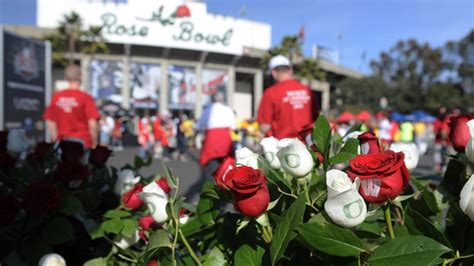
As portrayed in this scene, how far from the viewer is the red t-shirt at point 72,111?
4.64 meters

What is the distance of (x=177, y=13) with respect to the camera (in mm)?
38469

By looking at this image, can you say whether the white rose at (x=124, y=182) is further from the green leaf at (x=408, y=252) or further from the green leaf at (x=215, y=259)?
the green leaf at (x=408, y=252)

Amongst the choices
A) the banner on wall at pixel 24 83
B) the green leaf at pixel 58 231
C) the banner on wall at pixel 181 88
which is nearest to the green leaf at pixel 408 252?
the green leaf at pixel 58 231

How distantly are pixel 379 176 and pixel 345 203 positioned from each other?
0.32ft

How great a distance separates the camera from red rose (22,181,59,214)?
1.59 m

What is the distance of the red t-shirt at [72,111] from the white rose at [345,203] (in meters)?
4.04

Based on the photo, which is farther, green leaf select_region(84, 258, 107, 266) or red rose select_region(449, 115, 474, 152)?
green leaf select_region(84, 258, 107, 266)

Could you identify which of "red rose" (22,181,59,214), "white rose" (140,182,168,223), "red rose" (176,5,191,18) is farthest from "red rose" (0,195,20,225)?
"red rose" (176,5,191,18)

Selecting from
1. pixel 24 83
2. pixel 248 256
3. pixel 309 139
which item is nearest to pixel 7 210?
pixel 248 256

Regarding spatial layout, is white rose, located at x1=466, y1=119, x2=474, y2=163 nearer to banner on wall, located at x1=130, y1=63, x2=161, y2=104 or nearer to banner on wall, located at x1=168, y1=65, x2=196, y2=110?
banner on wall, located at x1=130, y1=63, x2=161, y2=104

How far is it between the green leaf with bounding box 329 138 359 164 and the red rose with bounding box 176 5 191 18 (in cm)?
3854

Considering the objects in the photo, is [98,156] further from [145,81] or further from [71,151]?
[145,81]

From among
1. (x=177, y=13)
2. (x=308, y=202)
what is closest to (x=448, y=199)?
(x=308, y=202)

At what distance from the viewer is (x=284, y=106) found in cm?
407
